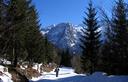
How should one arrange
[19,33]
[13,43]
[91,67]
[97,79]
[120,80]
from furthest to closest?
[91,67] < [13,43] < [19,33] < [97,79] < [120,80]

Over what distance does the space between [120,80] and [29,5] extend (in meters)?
22.1

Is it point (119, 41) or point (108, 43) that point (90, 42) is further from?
point (119, 41)

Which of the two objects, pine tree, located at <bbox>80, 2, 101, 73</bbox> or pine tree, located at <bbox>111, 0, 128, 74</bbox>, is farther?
pine tree, located at <bbox>80, 2, 101, 73</bbox>

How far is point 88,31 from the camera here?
49781 mm

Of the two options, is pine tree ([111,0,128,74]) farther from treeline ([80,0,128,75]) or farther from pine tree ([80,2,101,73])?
pine tree ([80,2,101,73])

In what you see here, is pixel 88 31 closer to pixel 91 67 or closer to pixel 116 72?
pixel 91 67

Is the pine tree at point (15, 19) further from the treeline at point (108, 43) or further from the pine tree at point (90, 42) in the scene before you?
the pine tree at point (90, 42)

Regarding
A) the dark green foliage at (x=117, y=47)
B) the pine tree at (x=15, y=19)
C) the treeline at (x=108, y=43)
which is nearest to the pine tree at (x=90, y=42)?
the treeline at (x=108, y=43)

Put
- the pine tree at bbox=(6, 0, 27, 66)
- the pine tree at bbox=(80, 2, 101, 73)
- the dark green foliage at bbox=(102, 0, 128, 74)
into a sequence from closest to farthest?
1. the pine tree at bbox=(6, 0, 27, 66)
2. the dark green foliage at bbox=(102, 0, 128, 74)
3. the pine tree at bbox=(80, 2, 101, 73)

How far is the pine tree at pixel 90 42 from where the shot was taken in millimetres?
48594

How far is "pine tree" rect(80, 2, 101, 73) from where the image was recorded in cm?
4859

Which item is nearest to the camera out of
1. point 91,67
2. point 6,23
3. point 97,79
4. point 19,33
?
point 97,79

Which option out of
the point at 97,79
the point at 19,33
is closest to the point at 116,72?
the point at 97,79

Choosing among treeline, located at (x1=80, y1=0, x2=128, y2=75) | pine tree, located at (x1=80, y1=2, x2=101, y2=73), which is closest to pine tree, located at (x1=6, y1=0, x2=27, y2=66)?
treeline, located at (x1=80, y1=0, x2=128, y2=75)
